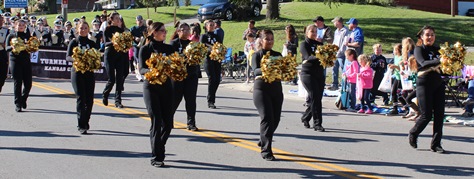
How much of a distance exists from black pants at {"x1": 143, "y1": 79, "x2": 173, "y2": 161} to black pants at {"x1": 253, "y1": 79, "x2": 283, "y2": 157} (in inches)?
49.3

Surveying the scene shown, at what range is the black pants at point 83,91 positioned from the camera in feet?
36.9

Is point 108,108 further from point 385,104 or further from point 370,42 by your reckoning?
point 370,42

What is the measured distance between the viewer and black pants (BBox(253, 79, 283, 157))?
9211mm

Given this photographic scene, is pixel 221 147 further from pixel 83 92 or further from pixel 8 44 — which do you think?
pixel 8 44

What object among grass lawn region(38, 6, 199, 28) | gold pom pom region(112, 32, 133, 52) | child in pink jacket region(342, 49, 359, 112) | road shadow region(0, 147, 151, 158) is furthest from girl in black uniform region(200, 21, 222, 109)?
grass lawn region(38, 6, 199, 28)

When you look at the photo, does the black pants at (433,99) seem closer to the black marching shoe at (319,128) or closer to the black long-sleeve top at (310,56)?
the black long-sleeve top at (310,56)

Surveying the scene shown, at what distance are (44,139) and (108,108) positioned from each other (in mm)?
3753

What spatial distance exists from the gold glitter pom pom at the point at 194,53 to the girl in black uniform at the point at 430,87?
3.39m

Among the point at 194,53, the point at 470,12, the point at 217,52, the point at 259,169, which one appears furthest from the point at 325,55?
the point at 470,12

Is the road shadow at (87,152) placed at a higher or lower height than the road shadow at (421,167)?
lower

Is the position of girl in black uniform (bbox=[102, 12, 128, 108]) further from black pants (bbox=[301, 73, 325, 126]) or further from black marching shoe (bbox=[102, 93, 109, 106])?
black pants (bbox=[301, 73, 325, 126])

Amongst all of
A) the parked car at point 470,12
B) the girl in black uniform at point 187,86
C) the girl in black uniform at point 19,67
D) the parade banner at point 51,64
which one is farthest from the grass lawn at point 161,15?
the girl in black uniform at point 187,86

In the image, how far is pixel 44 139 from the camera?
433 inches

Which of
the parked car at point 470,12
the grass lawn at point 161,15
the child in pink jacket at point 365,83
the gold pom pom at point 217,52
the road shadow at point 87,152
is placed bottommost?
the road shadow at point 87,152
